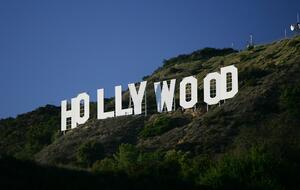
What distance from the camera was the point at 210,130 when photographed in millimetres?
70500

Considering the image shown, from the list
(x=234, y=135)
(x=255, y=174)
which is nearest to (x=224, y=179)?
(x=255, y=174)

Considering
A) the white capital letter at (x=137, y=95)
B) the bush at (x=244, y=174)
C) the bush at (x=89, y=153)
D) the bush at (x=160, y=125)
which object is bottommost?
the bush at (x=244, y=174)

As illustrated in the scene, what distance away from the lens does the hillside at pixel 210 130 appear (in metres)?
61.5

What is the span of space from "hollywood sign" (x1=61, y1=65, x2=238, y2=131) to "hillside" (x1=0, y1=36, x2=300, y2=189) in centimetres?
166

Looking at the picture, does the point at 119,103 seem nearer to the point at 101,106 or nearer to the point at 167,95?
the point at 101,106

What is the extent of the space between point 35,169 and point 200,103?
4300 centimetres

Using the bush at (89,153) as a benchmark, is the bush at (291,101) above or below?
above

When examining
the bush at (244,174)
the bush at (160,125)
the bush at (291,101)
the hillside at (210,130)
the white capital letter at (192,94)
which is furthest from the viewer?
the bush at (160,125)

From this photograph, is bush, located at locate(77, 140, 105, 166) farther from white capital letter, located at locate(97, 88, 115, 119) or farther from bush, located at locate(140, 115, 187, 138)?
white capital letter, located at locate(97, 88, 115, 119)

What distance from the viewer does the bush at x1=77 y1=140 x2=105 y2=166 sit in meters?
70.8

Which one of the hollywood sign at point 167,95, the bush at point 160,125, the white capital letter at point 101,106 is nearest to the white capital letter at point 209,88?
the hollywood sign at point 167,95

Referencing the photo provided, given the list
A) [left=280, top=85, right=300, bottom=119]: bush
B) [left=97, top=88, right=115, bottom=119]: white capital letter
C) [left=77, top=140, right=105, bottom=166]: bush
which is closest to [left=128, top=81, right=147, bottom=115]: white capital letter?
[left=97, top=88, right=115, bottom=119]: white capital letter

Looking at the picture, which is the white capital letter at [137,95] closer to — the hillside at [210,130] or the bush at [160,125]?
the hillside at [210,130]

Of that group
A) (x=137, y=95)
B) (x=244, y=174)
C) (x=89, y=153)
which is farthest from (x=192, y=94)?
(x=244, y=174)
